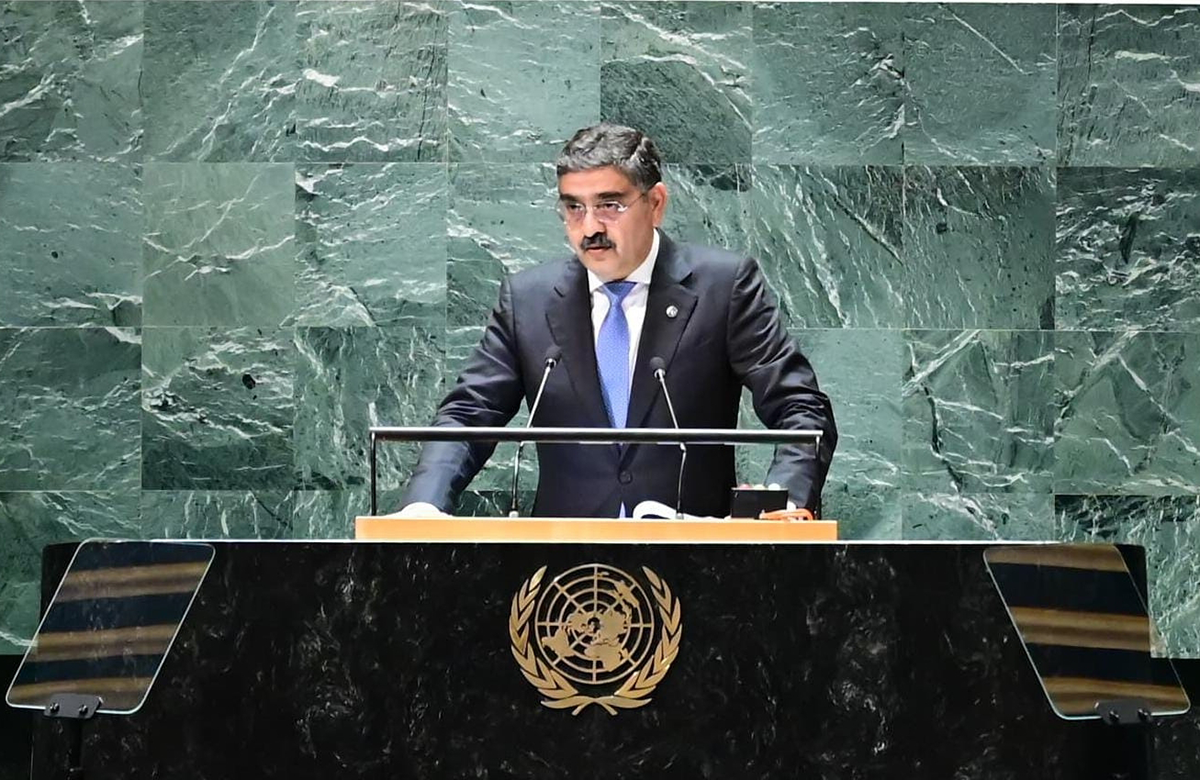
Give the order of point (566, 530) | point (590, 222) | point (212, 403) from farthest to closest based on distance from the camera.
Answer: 1. point (212, 403)
2. point (590, 222)
3. point (566, 530)

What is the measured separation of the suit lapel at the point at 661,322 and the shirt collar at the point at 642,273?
13 mm

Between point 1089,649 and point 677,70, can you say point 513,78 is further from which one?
point 1089,649

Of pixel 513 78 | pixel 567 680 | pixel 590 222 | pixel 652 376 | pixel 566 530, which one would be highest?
pixel 513 78

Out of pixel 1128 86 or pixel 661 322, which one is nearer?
pixel 661 322

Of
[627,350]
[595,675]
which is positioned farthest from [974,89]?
[595,675]

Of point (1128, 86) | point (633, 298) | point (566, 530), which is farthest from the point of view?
point (1128, 86)

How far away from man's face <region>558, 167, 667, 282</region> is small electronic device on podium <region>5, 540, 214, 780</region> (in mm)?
1631

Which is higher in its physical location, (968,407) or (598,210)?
(598,210)

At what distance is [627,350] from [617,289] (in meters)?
0.17

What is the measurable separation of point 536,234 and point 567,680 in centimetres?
334

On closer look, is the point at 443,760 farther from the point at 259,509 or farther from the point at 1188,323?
the point at 1188,323

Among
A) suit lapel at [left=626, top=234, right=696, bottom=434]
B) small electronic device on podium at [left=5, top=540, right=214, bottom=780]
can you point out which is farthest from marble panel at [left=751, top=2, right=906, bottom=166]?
small electronic device on podium at [left=5, top=540, right=214, bottom=780]

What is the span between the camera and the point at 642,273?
13.7ft

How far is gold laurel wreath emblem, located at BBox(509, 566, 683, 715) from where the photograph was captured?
101 inches
